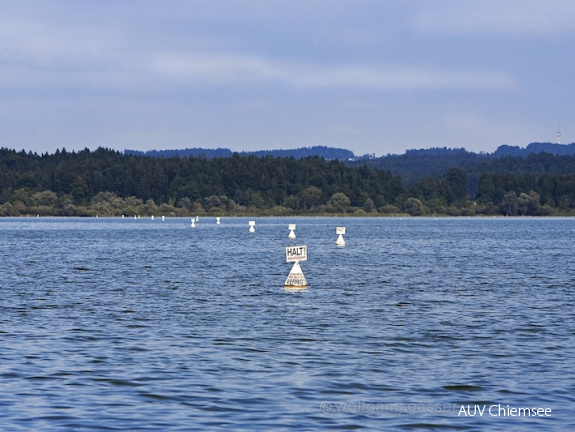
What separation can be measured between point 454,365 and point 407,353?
2.08m

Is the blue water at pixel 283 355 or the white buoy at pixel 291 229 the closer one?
the blue water at pixel 283 355

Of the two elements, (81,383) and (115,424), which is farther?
(81,383)

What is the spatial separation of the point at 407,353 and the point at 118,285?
2511 cm

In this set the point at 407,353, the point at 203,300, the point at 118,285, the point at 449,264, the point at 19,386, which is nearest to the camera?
the point at 19,386

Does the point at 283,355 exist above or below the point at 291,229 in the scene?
below

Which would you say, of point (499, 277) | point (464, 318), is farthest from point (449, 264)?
point (464, 318)

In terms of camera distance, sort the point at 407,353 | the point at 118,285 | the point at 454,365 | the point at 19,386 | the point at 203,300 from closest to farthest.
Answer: the point at 19,386 < the point at 454,365 < the point at 407,353 < the point at 203,300 < the point at 118,285

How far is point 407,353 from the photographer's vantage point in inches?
986

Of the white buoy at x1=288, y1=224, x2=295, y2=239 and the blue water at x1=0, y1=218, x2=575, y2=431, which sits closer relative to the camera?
Answer: the blue water at x1=0, y1=218, x2=575, y2=431

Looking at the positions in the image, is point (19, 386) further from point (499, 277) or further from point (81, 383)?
point (499, 277)

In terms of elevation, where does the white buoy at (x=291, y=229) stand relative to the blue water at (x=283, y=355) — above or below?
above

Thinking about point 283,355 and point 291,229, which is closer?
point 283,355

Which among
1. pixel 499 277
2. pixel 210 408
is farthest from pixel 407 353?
pixel 499 277

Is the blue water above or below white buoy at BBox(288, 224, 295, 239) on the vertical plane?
below
